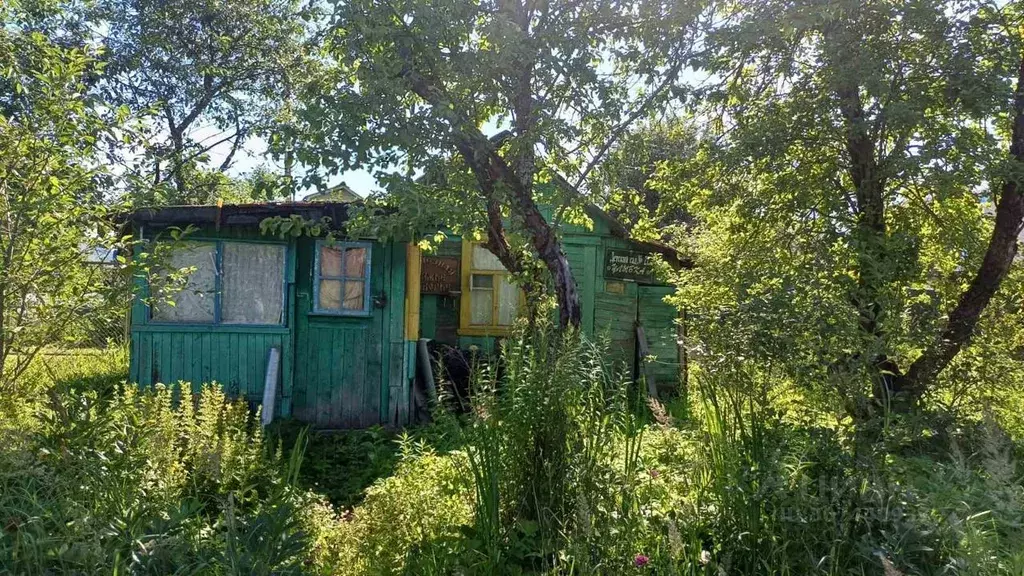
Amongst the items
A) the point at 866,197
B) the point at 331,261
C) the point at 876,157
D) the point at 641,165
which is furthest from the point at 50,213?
the point at 876,157

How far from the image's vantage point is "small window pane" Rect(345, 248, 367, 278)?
7285mm

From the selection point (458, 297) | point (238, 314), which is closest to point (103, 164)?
point (238, 314)

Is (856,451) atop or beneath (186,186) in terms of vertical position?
beneath

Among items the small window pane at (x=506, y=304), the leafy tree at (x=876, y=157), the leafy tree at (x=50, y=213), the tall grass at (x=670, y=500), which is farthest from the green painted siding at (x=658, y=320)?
the leafy tree at (x=50, y=213)

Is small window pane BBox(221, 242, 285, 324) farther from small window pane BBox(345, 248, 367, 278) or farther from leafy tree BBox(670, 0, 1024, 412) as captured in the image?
leafy tree BBox(670, 0, 1024, 412)

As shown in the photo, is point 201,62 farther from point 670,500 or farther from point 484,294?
point 670,500

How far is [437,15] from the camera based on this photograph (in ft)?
15.2

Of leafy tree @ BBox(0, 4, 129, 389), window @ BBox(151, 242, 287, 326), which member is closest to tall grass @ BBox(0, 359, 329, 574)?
leafy tree @ BBox(0, 4, 129, 389)

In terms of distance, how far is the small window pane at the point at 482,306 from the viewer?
9.95 meters

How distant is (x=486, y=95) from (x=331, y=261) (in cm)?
288

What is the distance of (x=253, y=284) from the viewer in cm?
705

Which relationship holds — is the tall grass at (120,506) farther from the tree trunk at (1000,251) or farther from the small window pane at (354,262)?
the tree trunk at (1000,251)

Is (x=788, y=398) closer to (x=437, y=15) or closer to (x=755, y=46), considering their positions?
(x=755, y=46)

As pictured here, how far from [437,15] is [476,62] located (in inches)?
17.3
